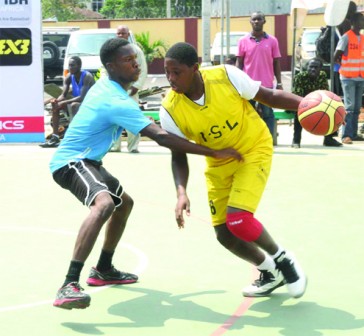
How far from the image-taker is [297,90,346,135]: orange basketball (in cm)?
656

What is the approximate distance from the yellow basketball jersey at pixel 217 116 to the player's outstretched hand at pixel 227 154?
0.22 m

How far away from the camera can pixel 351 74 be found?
46.2ft

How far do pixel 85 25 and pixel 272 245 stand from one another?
3913 cm

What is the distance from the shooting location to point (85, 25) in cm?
4428

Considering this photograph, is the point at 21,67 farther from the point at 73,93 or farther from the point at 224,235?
the point at 224,235

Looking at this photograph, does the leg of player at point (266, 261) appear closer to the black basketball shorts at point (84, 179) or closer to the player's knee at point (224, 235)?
the player's knee at point (224, 235)

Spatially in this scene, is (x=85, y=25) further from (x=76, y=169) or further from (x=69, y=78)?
(x=76, y=169)

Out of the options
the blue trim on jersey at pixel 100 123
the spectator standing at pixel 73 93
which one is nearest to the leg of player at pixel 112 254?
the blue trim on jersey at pixel 100 123

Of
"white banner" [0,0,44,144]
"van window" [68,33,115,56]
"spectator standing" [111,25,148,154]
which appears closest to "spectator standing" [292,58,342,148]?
"spectator standing" [111,25,148,154]

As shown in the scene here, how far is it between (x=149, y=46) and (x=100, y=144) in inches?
1279

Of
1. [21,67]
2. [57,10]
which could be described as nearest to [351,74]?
[21,67]

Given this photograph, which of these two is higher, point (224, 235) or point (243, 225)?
point (243, 225)

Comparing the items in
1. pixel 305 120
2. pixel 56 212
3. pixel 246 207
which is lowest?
pixel 56 212

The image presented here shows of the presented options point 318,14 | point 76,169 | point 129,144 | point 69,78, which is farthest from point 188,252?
point 318,14
